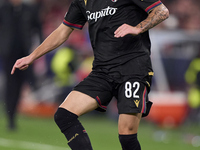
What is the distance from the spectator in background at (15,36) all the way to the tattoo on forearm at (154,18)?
17.9 feet

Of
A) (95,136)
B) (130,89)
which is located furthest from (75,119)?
(95,136)

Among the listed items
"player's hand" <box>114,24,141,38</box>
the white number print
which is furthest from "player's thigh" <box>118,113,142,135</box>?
"player's hand" <box>114,24,141,38</box>

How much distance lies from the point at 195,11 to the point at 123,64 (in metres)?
11.3

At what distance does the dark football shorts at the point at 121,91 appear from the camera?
5586 mm

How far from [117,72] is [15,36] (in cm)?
536

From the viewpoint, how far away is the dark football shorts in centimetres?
559

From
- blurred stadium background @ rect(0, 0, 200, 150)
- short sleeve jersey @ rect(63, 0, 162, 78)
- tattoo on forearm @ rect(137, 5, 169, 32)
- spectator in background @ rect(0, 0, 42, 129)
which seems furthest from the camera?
spectator in background @ rect(0, 0, 42, 129)

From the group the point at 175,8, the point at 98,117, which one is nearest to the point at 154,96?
the point at 98,117

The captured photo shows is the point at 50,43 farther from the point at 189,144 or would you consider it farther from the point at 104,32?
the point at 189,144

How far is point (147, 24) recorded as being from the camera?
17.8ft

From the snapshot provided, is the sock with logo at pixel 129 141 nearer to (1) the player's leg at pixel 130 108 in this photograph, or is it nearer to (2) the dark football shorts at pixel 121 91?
(1) the player's leg at pixel 130 108

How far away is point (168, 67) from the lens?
12414 millimetres

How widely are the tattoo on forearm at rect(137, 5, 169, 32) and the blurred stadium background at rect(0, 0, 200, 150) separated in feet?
11.9

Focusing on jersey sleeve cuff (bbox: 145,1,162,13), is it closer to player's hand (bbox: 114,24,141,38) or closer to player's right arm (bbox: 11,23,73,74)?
player's hand (bbox: 114,24,141,38)
